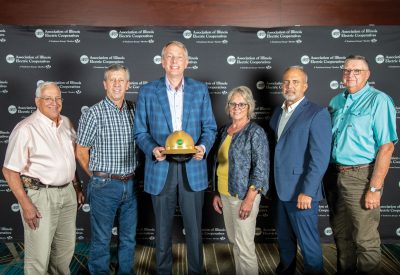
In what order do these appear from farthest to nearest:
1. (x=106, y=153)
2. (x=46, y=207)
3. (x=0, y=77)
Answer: (x=0, y=77) → (x=106, y=153) → (x=46, y=207)

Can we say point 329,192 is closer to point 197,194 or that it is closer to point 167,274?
point 197,194

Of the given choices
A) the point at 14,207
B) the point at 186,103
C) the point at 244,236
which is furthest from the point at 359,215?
the point at 14,207

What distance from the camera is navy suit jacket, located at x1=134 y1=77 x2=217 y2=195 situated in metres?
2.49

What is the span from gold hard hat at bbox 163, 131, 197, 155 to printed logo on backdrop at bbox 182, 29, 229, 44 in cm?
174

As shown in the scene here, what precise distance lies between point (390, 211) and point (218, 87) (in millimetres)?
2281

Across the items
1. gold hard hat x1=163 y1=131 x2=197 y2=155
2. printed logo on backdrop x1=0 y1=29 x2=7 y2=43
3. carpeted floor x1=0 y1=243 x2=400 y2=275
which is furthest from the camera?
printed logo on backdrop x1=0 y1=29 x2=7 y2=43

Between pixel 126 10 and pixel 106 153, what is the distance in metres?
1.88

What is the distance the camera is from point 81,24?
3.79 m

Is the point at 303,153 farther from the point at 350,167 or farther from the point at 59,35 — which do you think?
the point at 59,35

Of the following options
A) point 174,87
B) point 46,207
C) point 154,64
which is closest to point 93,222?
point 46,207

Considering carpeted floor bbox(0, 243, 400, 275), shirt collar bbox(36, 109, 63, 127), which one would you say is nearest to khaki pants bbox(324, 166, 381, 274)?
carpeted floor bbox(0, 243, 400, 275)

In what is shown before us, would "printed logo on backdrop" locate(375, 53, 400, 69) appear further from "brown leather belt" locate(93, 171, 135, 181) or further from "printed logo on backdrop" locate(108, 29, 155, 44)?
"brown leather belt" locate(93, 171, 135, 181)

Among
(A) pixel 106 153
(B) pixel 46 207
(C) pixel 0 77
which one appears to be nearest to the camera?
(B) pixel 46 207

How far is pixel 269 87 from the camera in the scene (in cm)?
373
